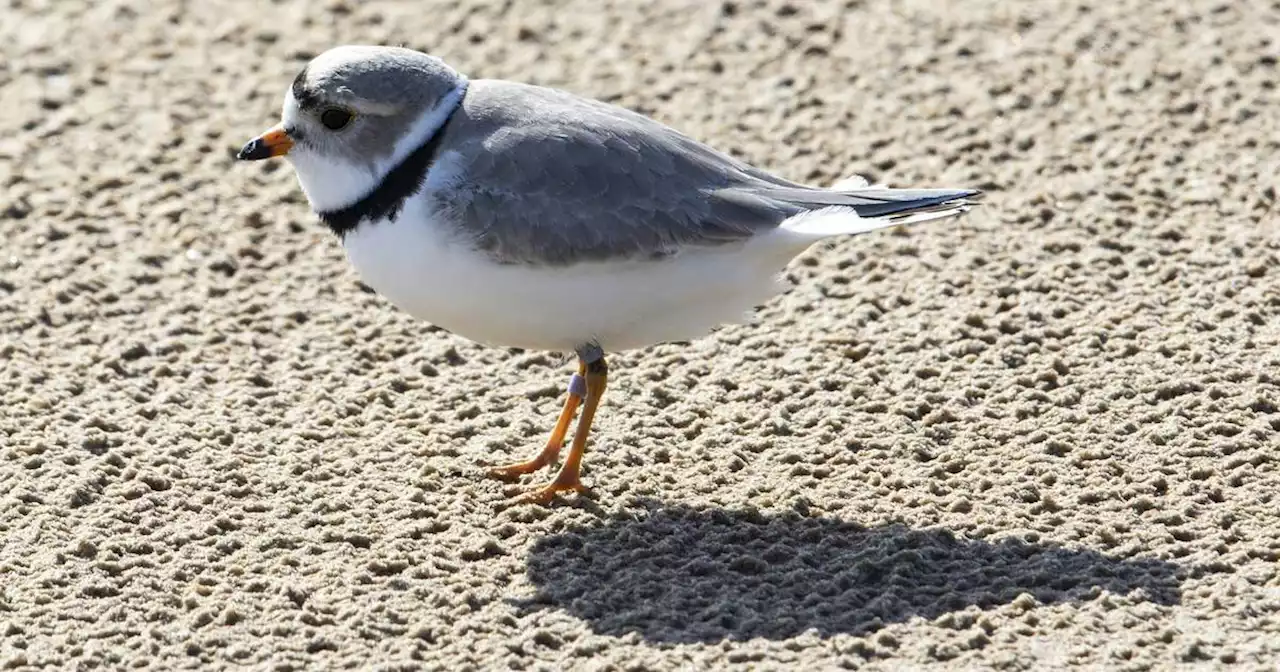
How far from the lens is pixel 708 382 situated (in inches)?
245

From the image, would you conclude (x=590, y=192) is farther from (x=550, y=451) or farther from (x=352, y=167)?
(x=550, y=451)

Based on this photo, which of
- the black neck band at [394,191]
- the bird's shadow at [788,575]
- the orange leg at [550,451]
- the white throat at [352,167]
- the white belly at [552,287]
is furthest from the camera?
the orange leg at [550,451]

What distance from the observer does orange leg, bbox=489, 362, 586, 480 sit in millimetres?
5672

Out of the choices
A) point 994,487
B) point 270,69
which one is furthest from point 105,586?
point 270,69

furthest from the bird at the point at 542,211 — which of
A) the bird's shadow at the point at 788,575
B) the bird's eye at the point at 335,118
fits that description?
the bird's shadow at the point at 788,575

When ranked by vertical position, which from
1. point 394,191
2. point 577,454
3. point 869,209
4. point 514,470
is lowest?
point 514,470

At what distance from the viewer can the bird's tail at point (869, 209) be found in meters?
5.25

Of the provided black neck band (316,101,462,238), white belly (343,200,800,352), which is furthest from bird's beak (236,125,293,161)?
Result: white belly (343,200,800,352)

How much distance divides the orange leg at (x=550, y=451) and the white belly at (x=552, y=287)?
0.98ft

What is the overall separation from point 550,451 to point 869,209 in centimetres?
134

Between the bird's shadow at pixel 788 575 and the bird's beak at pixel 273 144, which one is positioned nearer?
the bird's shadow at pixel 788 575

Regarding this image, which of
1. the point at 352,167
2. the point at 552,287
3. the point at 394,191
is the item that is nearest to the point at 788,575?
the point at 552,287

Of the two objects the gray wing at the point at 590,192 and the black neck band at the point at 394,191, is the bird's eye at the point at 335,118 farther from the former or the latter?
the gray wing at the point at 590,192

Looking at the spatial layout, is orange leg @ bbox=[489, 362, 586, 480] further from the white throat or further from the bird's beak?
the bird's beak
